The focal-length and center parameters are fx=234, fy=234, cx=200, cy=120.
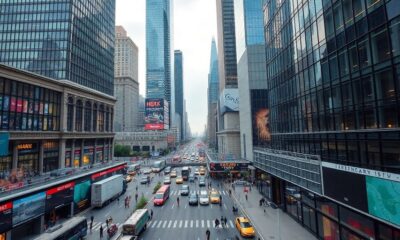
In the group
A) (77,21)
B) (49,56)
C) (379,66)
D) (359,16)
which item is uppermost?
(77,21)

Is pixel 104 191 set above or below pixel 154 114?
below

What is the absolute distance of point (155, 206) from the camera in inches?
1578

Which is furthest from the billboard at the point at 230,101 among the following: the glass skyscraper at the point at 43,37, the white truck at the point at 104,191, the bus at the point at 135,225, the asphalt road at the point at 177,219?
the bus at the point at 135,225

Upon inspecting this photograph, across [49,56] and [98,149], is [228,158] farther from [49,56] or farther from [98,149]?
[49,56]

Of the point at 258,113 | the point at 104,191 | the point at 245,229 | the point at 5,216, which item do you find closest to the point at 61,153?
the point at 104,191

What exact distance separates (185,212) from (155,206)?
639cm

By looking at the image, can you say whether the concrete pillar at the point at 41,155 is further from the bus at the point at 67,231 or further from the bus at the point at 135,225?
the bus at the point at 135,225

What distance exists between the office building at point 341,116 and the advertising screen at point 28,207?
31281 mm

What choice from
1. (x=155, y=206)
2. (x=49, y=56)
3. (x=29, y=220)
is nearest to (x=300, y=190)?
(x=155, y=206)

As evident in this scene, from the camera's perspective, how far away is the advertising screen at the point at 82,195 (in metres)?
36.3

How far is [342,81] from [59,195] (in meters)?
36.8

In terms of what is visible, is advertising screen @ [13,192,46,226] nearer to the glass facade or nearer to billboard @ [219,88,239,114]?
the glass facade

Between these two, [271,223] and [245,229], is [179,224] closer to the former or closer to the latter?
[245,229]

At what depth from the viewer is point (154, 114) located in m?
155
